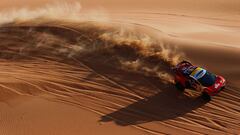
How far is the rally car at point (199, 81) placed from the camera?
12586 millimetres

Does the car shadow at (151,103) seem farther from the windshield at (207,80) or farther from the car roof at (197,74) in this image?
the car roof at (197,74)

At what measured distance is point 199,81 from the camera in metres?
12.6

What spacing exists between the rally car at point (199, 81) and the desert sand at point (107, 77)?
15.0 inches

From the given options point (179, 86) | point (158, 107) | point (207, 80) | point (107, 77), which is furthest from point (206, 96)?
point (107, 77)

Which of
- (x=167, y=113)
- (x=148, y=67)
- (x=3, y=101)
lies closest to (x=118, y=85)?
(x=148, y=67)

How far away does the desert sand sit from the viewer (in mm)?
12242

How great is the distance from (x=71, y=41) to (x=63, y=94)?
13.5 feet

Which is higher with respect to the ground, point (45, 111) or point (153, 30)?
point (153, 30)

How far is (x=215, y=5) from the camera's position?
2769 centimetres

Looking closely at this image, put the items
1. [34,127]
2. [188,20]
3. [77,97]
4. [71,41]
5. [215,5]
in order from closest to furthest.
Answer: [34,127], [77,97], [71,41], [188,20], [215,5]

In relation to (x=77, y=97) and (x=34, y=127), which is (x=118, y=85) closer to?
(x=77, y=97)

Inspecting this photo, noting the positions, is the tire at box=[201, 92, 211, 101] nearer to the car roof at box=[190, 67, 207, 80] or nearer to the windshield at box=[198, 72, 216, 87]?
the windshield at box=[198, 72, 216, 87]

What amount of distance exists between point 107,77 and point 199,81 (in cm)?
388

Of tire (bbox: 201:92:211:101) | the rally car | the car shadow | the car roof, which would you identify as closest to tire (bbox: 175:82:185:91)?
the rally car
